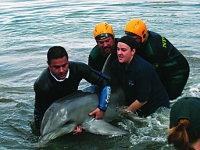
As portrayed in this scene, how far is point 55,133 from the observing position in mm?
6148

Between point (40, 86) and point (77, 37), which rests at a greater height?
point (40, 86)

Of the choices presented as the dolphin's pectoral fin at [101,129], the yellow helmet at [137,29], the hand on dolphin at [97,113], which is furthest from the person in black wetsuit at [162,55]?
the dolphin's pectoral fin at [101,129]

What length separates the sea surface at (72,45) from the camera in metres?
6.76

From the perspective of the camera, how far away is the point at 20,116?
812 cm

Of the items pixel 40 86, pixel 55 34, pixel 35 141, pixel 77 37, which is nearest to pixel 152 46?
pixel 40 86

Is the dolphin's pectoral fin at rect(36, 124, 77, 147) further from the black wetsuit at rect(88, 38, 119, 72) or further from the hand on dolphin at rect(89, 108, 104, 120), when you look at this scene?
the black wetsuit at rect(88, 38, 119, 72)

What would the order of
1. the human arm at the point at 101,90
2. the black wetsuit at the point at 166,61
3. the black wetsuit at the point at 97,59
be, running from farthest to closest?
the black wetsuit at the point at 97,59 < the black wetsuit at the point at 166,61 < the human arm at the point at 101,90

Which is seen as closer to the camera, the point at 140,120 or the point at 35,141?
the point at 35,141

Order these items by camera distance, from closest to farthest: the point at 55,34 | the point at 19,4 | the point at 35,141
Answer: the point at 35,141 < the point at 55,34 < the point at 19,4

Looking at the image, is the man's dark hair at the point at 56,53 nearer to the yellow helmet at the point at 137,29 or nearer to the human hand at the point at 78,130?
the human hand at the point at 78,130

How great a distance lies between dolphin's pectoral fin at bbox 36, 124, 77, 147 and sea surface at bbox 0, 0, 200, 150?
6.5 inches

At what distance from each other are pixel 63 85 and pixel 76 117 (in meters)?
0.63

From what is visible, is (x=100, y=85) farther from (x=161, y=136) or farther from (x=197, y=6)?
(x=197, y=6)

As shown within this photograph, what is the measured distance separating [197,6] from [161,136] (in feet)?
62.0
